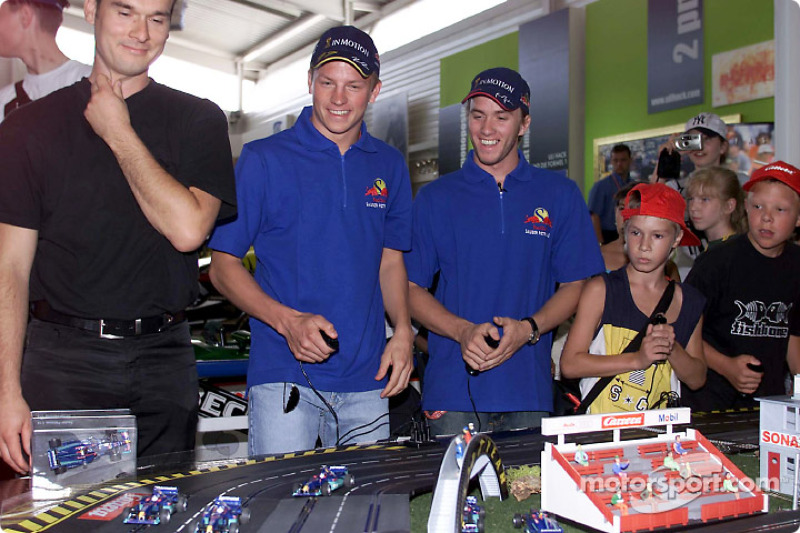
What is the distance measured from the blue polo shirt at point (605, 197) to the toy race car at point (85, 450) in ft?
19.6

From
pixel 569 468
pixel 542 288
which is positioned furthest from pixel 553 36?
pixel 569 468

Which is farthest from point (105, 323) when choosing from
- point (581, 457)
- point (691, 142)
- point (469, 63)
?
point (469, 63)

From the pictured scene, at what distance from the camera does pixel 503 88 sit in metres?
2.45

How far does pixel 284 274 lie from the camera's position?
7.03 feet

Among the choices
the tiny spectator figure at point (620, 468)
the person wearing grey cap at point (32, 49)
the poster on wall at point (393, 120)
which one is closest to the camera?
the tiny spectator figure at point (620, 468)

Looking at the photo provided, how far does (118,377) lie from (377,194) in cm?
87

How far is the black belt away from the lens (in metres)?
1.85

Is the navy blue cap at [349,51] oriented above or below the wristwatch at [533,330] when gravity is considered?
above

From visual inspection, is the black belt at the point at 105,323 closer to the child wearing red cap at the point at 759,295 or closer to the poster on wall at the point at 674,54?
the child wearing red cap at the point at 759,295

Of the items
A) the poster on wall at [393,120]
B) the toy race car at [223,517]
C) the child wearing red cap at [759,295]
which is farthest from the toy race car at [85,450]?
the poster on wall at [393,120]

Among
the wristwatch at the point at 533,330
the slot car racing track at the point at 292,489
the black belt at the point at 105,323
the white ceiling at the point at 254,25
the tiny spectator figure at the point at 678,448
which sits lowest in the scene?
the slot car racing track at the point at 292,489

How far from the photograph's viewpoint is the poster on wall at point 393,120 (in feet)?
41.2

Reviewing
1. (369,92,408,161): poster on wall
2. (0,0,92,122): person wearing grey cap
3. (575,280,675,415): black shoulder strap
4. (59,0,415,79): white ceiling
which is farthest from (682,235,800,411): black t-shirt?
(59,0,415,79): white ceiling

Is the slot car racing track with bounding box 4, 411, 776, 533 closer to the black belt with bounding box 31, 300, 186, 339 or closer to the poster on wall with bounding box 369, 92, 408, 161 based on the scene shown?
the black belt with bounding box 31, 300, 186, 339
